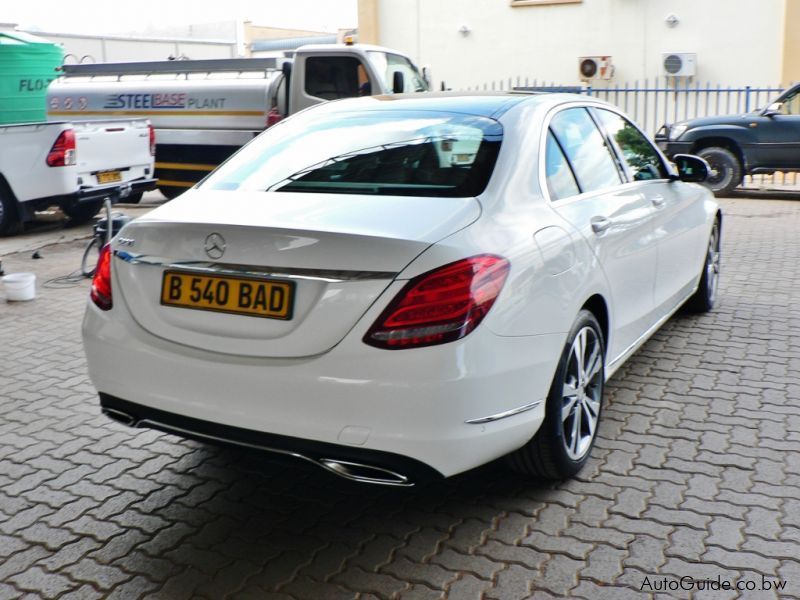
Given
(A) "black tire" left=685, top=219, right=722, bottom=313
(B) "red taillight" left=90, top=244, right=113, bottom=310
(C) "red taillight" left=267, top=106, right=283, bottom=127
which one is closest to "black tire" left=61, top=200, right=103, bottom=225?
(C) "red taillight" left=267, top=106, right=283, bottom=127

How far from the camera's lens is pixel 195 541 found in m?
3.24

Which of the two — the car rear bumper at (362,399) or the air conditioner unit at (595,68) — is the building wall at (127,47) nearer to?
the air conditioner unit at (595,68)

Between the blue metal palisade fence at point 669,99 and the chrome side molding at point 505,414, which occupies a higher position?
the blue metal palisade fence at point 669,99

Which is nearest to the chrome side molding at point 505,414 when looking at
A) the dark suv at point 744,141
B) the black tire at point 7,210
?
the black tire at point 7,210

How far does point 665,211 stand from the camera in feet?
16.3

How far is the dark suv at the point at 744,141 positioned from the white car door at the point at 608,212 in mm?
9603

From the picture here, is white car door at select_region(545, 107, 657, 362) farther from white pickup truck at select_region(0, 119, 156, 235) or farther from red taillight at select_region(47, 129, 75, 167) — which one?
red taillight at select_region(47, 129, 75, 167)

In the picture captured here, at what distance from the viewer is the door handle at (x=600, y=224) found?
387 centimetres

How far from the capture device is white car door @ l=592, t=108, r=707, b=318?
481cm

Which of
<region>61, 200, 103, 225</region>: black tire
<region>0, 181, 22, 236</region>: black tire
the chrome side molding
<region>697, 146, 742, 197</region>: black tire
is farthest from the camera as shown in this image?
<region>697, 146, 742, 197</region>: black tire

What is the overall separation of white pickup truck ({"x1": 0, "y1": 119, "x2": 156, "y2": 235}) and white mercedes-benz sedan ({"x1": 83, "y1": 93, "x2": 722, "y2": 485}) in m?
6.53

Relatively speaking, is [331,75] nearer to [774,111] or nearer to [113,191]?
[113,191]

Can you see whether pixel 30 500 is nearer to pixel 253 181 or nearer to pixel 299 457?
pixel 299 457

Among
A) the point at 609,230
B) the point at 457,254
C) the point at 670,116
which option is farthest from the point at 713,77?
the point at 457,254
